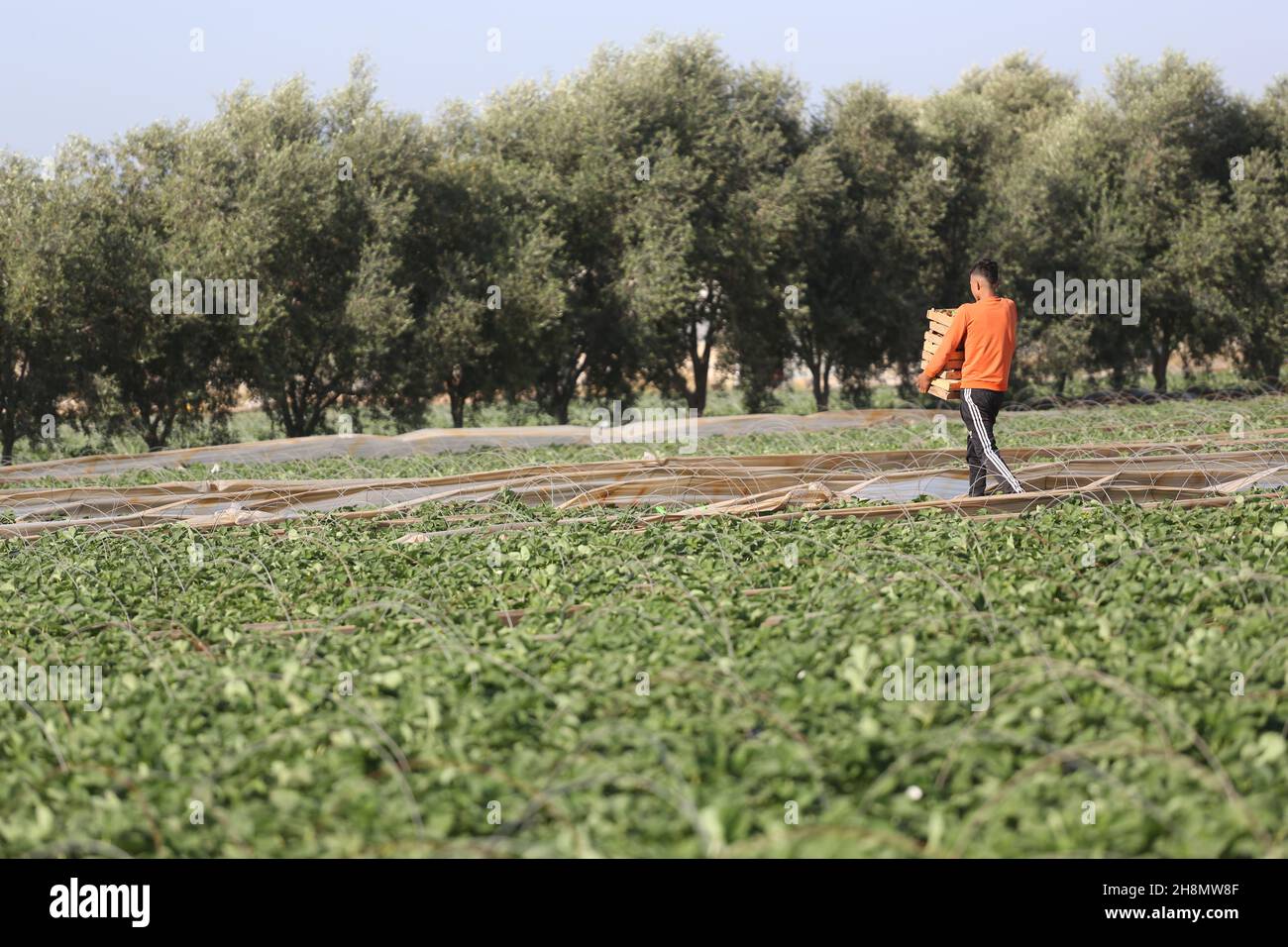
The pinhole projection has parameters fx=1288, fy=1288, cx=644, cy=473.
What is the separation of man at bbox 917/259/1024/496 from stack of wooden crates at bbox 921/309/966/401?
142mm

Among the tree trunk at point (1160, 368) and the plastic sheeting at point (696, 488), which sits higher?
the tree trunk at point (1160, 368)

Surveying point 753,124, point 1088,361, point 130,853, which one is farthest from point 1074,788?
point 1088,361

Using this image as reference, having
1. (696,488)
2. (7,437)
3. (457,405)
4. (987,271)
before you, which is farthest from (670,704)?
(457,405)

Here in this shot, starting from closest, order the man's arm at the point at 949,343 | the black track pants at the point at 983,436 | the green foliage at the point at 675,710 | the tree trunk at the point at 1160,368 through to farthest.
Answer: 1. the green foliage at the point at 675,710
2. the black track pants at the point at 983,436
3. the man's arm at the point at 949,343
4. the tree trunk at the point at 1160,368

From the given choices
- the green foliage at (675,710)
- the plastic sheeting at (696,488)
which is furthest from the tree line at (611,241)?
the green foliage at (675,710)

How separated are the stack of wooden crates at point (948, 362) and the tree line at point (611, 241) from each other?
16454mm

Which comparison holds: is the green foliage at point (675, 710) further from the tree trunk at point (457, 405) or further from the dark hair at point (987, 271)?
the tree trunk at point (457, 405)

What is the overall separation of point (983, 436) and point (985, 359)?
2.00 feet

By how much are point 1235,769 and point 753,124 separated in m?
29.6

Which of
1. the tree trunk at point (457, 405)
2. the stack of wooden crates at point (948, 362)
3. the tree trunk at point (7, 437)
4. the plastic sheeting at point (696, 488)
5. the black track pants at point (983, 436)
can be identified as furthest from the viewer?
the tree trunk at point (457, 405)

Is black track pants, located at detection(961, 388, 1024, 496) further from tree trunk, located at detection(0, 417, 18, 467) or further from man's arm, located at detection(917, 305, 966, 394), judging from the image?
tree trunk, located at detection(0, 417, 18, 467)

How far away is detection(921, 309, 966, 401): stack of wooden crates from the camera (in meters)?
10.5

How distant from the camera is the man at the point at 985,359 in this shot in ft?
33.1
